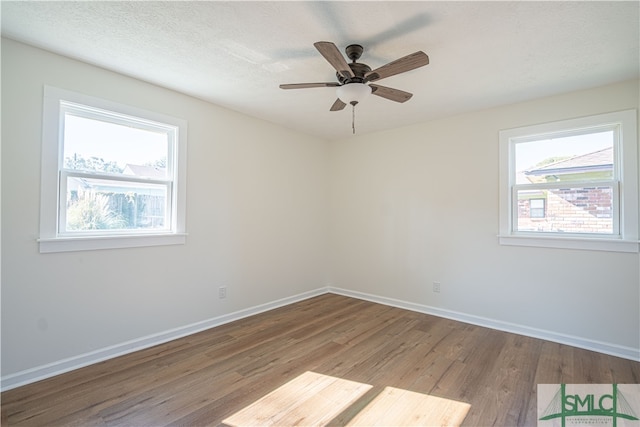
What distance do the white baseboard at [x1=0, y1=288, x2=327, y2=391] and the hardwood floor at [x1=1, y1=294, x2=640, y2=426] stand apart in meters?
0.07

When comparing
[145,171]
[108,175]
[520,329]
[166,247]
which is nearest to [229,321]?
[166,247]

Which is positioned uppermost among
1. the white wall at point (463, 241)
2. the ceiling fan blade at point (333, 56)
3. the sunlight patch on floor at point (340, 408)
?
the ceiling fan blade at point (333, 56)

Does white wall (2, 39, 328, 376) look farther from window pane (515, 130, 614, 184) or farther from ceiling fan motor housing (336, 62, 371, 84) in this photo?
window pane (515, 130, 614, 184)

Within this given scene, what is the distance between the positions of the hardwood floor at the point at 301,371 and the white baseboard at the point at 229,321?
82 mm

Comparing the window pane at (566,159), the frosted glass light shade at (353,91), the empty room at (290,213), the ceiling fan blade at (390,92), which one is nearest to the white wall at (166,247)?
the empty room at (290,213)

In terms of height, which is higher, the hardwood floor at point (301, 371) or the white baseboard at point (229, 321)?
the white baseboard at point (229, 321)

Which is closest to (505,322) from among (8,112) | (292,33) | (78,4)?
(292,33)

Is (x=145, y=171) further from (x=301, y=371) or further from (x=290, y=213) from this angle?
(x=301, y=371)

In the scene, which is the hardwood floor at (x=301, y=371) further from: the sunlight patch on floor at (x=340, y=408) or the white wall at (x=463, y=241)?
the white wall at (x=463, y=241)

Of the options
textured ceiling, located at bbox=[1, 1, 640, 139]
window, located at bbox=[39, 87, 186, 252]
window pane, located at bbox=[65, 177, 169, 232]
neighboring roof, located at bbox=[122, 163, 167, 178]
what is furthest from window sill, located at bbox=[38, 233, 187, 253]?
textured ceiling, located at bbox=[1, 1, 640, 139]

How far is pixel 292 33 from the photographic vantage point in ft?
6.71

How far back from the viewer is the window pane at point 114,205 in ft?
8.18

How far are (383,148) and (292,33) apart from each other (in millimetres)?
2582

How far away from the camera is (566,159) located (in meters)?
3.07
